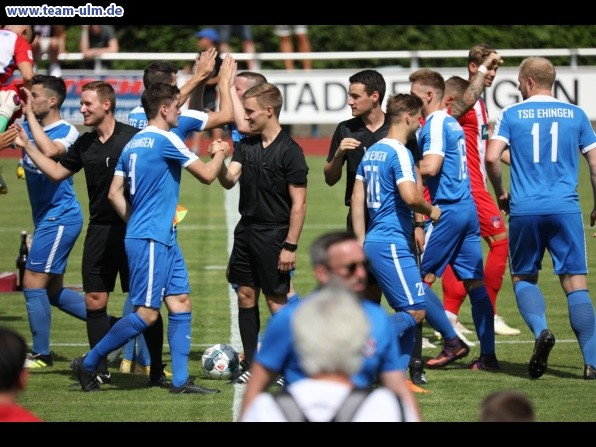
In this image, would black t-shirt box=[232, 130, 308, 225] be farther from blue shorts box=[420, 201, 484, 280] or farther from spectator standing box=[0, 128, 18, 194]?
spectator standing box=[0, 128, 18, 194]

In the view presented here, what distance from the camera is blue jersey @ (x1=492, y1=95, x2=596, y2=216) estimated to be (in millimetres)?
8922

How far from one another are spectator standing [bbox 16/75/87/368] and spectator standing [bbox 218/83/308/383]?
1.60 metres

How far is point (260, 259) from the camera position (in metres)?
8.77

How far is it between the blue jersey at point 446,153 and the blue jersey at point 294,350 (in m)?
4.40

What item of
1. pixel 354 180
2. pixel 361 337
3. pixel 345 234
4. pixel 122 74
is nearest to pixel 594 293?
pixel 354 180

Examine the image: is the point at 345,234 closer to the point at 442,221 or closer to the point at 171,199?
the point at 171,199

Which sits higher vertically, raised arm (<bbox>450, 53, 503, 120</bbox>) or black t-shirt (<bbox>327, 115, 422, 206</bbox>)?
raised arm (<bbox>450, 53, 503, 120</bbox>)

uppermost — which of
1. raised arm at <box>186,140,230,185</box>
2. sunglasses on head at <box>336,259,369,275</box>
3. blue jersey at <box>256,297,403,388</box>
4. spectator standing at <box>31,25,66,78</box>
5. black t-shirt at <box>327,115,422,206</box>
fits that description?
spectator standing at <box>31,25,66,78</box>

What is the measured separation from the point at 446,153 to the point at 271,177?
4.79ft

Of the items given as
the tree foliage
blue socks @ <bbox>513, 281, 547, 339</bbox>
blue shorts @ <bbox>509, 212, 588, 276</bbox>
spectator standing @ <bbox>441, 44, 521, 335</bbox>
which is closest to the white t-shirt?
blue socks @ <bbox>513, 281, 547, 339</bbox>

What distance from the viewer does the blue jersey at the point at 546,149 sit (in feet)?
29.3

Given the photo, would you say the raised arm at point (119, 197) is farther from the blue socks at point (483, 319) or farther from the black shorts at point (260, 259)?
the blue socks at point (483, 319)

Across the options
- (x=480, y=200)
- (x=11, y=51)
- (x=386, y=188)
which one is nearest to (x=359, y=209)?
(x=386, y=188)

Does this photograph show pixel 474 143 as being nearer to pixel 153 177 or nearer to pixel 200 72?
pixel 200 72
